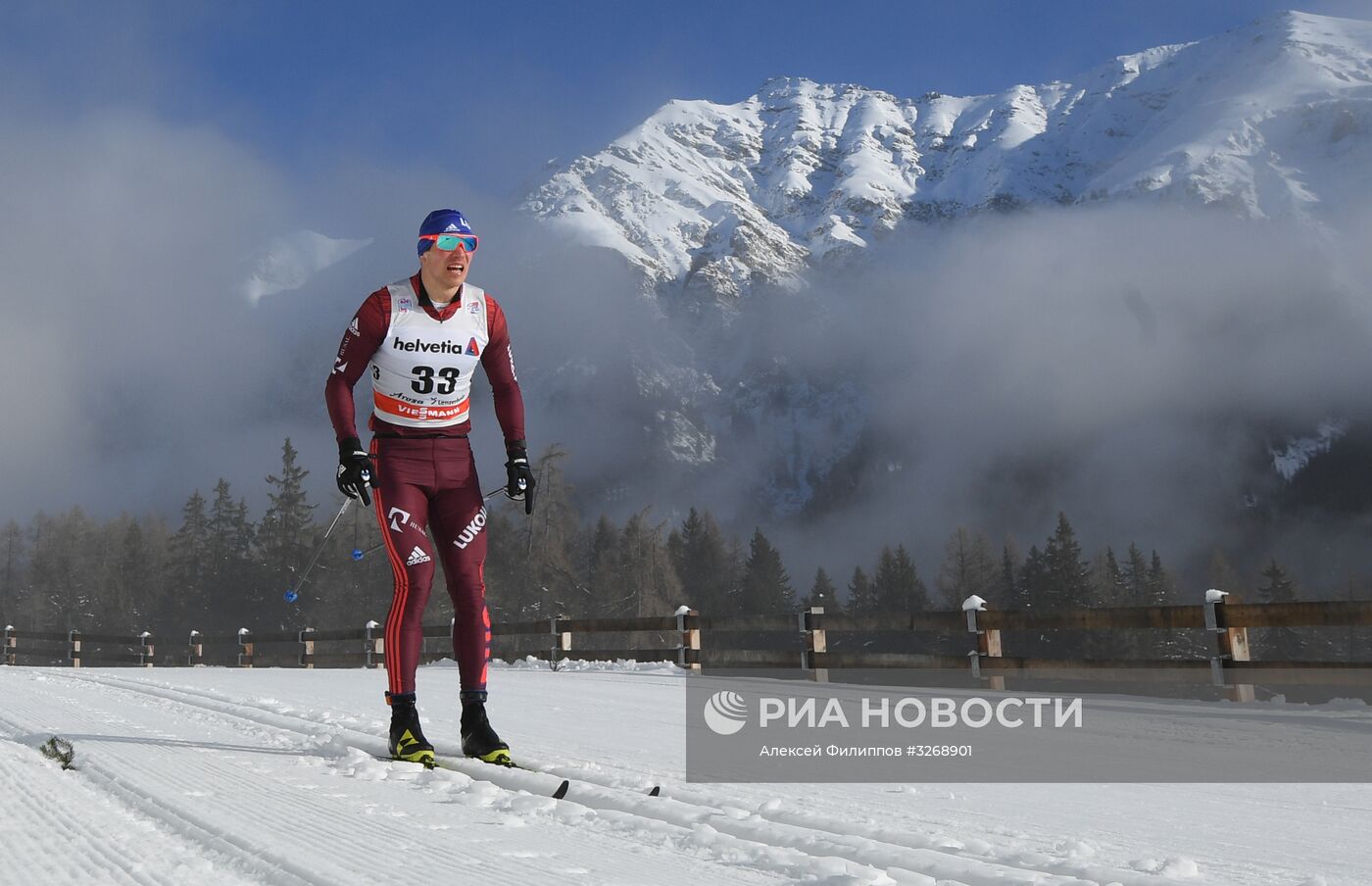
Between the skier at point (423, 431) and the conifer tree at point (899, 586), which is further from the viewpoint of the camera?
the conifer tree at point (899, 586)

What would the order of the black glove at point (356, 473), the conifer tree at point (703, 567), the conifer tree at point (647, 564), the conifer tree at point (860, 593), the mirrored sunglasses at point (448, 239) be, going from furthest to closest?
1. the conifer tree at point (860, 593)
2. the conifer tree at point (703, 567)
3. the conifer tree at point (647, 564)
4. the mirrored sunglasses at point (448, 239)
5. the black glove at point (356, 473)

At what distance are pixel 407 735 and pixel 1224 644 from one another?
702 cm

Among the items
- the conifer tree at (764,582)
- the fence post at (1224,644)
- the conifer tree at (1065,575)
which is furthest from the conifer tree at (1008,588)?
the fence post at (1224,644)

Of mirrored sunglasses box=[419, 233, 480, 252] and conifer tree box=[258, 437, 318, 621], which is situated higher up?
conifer tree box=[258, 437, 318, 621]

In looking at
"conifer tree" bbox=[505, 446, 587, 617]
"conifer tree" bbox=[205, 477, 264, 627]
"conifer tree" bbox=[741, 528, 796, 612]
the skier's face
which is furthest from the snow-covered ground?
"conifer tree" bbox=[741, 528, 796, 612]

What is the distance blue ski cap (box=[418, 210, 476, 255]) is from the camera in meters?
4.45

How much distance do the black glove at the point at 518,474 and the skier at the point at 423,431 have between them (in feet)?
0.63

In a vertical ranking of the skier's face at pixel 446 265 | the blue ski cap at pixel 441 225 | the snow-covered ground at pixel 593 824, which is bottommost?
the snow-covered ground at pixel 593 824

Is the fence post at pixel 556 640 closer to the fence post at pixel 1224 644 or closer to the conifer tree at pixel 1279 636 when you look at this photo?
the fence post at pixel 1224 644

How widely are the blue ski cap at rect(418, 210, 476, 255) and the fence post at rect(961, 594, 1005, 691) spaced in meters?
7.53

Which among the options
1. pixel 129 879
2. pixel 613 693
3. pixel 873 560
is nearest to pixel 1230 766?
pixel 129 879

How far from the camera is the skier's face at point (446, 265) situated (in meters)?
4.43

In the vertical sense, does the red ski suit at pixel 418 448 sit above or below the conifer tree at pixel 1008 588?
above

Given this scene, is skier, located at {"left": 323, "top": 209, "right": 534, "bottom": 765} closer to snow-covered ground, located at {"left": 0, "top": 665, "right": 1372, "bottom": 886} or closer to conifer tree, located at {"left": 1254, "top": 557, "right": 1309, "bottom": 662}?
snow-covered ground, located at {"left": 0, "top": 665, "right": 1372, "bottom": 886}
